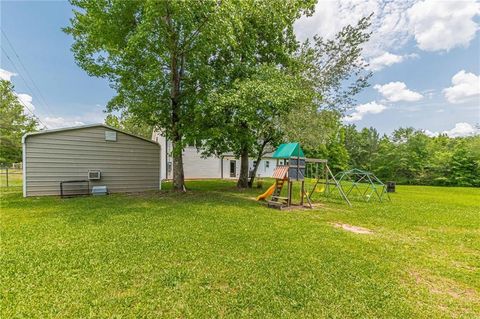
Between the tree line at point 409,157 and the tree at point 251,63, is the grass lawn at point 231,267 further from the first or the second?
the tree line at point 409,157

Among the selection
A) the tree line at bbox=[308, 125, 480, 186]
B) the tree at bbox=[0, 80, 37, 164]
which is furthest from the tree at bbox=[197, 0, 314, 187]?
the tree at bbox=[0, 80, 37, 164]

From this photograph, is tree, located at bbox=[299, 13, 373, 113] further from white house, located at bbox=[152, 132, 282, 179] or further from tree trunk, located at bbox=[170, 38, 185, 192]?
white house, located at bbox=[152, 132, 282, 179]

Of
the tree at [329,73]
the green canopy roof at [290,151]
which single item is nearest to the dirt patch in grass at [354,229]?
the green canopy roof at [290,151]

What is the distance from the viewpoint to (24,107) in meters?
26.5

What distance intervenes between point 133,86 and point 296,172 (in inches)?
301

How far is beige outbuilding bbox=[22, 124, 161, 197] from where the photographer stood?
988 cm

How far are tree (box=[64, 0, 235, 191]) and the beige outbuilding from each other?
5.44 ft

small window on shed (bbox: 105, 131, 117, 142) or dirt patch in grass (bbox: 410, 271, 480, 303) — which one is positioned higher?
small window on shed (bbox: 105, 131, 117, 142)

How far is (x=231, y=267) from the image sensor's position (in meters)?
3.54

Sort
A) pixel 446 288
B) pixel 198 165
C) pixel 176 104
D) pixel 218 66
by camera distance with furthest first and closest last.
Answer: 1. pixel 198 165
2. pixel 218 66
3. pixel 176 104
4. pixel 446 288

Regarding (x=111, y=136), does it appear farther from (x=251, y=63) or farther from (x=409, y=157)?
(x=409, y=157)

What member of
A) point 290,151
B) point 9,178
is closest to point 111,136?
point 290,151

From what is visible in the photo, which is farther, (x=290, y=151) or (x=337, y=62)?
(x=337, y=62)

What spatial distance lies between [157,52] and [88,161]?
594cm
